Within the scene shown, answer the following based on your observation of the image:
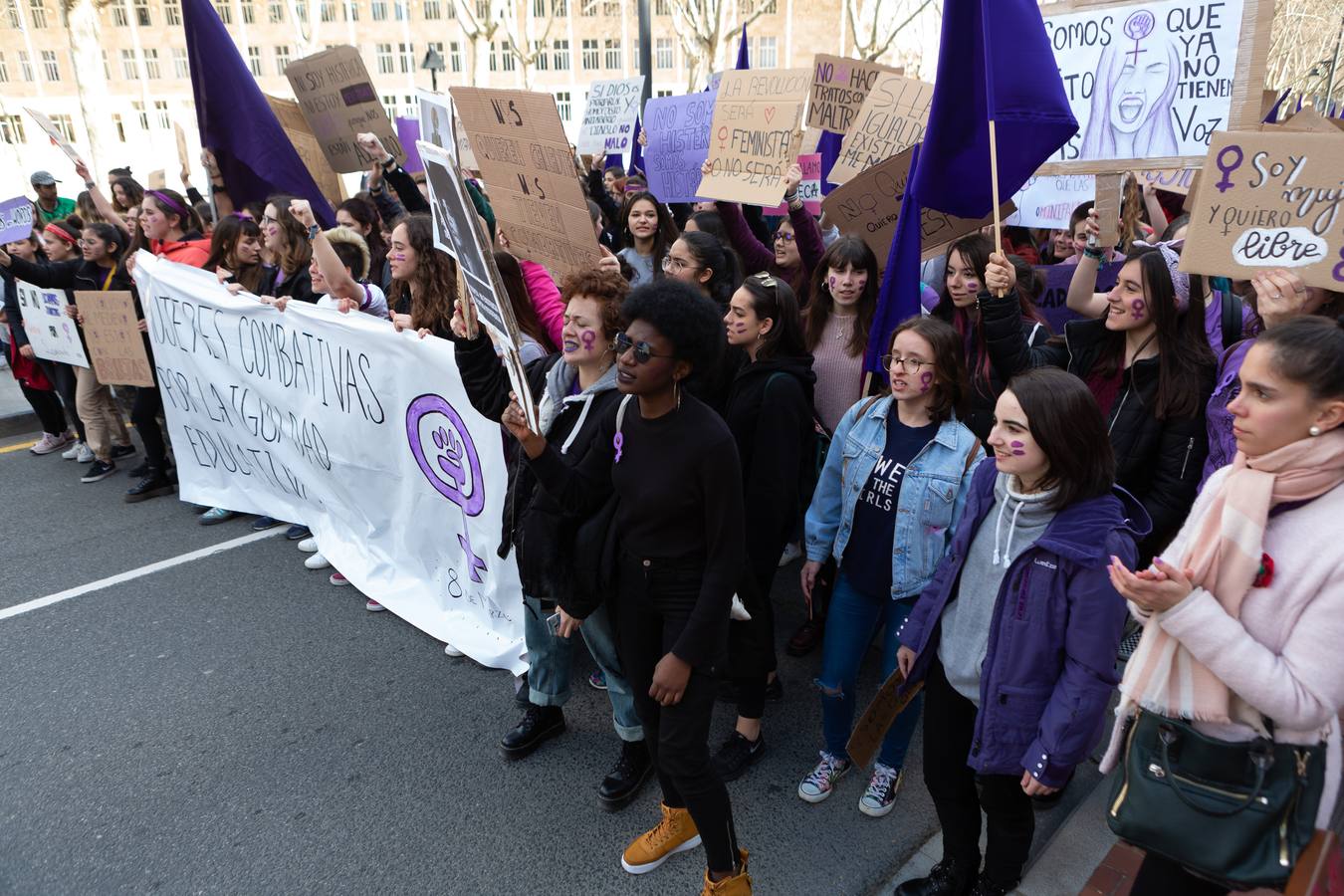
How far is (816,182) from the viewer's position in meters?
7.36

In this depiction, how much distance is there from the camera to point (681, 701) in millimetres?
2338

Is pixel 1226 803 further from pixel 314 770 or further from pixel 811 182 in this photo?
pixel 811 182

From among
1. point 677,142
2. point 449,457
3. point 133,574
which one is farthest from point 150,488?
point 677,142

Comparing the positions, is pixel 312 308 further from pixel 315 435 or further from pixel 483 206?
pixel 483 206

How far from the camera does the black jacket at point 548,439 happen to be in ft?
8.21

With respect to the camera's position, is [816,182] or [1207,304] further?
[816,182]

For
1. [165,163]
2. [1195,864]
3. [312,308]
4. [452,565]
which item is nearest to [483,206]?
[312,308]

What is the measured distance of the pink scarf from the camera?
5.18 feet

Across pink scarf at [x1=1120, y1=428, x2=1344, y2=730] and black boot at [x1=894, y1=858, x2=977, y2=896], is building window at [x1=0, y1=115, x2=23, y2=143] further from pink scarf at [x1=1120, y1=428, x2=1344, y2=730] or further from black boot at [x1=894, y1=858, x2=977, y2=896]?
pink scarf at [x1=1120, y1=428, x2=1344, y2=730]

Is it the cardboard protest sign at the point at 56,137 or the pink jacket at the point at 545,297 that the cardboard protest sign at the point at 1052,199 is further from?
the cardboard protest sign at the point at 56,137

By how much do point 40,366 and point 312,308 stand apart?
388cm

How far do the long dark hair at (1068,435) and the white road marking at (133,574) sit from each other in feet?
15.4

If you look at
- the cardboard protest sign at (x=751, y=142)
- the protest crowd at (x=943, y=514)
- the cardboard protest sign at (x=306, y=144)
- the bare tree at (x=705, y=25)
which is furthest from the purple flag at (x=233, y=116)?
the bare tree at (x=705, y=25)

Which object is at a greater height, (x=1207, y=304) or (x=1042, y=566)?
(x=1207, y=304)
